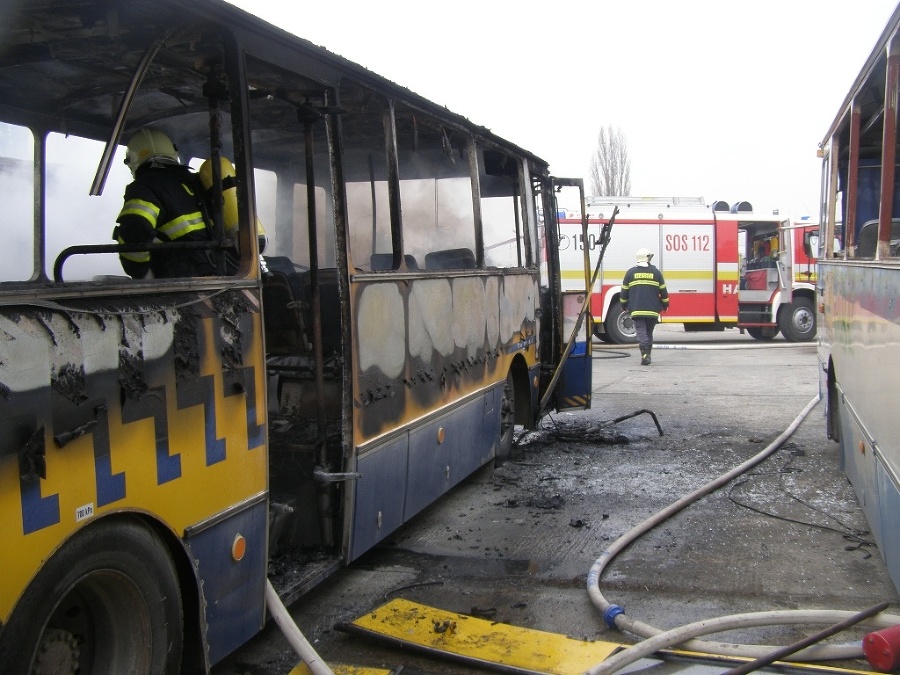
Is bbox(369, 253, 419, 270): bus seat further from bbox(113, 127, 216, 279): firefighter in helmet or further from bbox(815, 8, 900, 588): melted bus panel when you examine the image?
bbox(815, 8, 900, 588): melted bus panel

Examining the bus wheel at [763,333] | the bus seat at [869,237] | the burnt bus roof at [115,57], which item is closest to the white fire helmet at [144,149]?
the burnt bus roof at [115,57]

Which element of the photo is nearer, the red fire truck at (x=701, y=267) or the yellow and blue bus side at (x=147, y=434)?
the yellow and blue bus side at (x=147, y=434)

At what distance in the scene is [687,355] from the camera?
641 inches

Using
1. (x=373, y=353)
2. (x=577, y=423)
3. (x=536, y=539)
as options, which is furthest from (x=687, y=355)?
(x=373, y=353)

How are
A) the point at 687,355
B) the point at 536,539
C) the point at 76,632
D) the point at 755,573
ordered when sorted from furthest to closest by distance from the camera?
the point at 687,355
the point at 536,539
the point at 755,573
the point at 76,632

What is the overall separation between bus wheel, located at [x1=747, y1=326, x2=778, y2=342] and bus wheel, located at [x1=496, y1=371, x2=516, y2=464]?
13.7 metres

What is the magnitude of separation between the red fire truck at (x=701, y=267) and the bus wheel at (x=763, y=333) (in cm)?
5

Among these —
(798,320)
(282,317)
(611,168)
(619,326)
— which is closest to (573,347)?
(282,317)

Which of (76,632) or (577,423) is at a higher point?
(76,632)

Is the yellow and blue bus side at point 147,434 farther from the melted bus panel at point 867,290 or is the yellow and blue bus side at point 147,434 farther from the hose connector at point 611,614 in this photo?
the melted bus panel at point 867,290

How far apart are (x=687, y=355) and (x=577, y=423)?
25.2 ft

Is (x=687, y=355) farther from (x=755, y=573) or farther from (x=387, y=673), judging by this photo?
(x=387, y=673)

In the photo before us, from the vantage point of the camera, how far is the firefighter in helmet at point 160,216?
10.9ft

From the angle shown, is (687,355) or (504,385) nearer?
(504,385)
